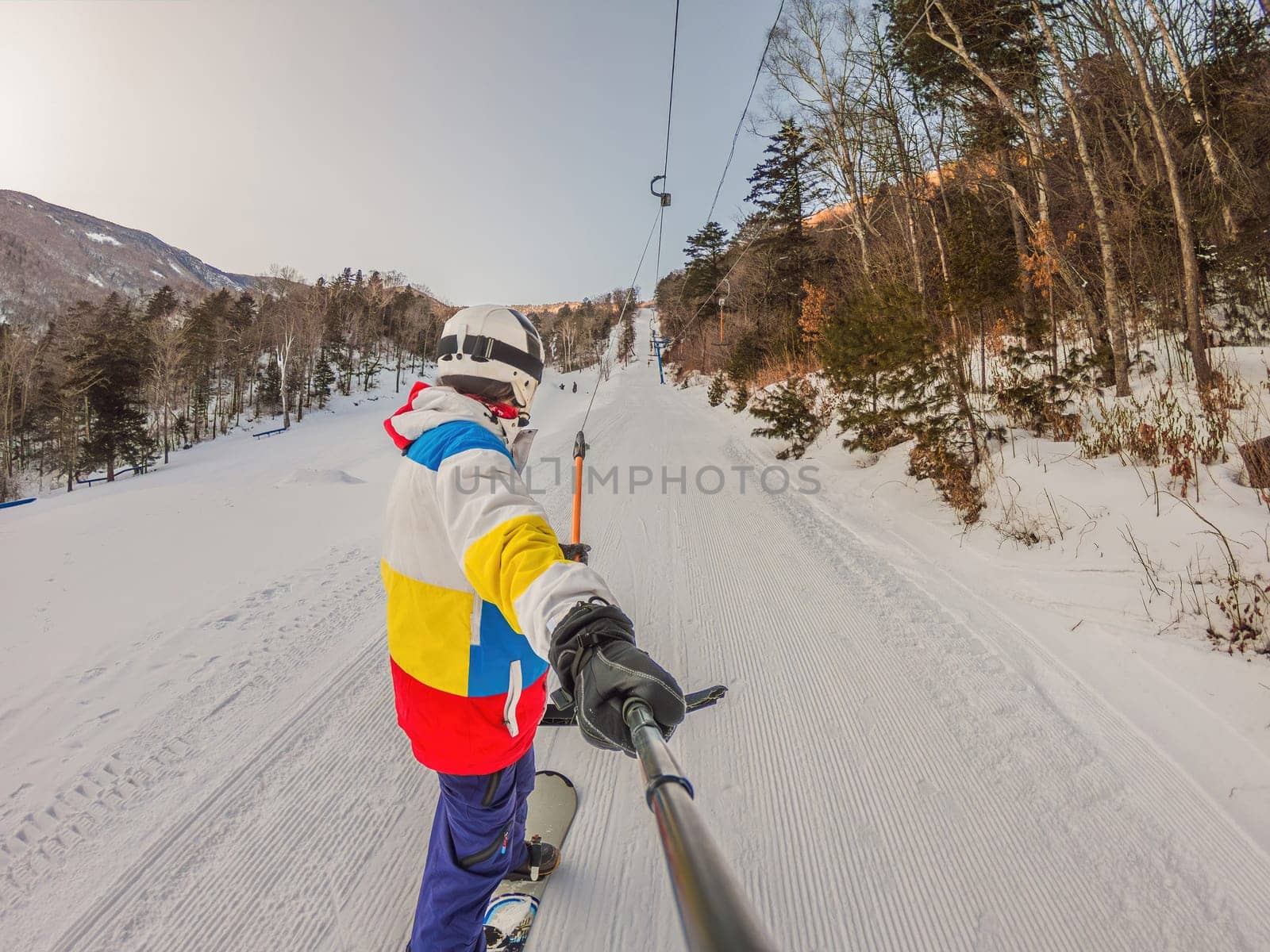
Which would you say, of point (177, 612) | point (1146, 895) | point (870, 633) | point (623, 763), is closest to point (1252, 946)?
point (1146, 895)

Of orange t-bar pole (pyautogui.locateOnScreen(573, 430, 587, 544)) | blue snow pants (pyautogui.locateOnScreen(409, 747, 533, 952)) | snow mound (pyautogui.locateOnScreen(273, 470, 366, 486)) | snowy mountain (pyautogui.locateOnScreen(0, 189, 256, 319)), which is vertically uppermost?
snowy mountain (pyautogui.locateOnScreen(0, 189, 256, 319))

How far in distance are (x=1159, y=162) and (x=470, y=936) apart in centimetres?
1128

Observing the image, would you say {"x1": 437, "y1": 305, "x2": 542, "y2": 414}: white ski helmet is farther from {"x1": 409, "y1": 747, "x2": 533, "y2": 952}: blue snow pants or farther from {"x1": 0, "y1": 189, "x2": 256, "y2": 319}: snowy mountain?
{"x1": 0, "y1": 189, "x2": 256, "y2": 319}: snowy mountain

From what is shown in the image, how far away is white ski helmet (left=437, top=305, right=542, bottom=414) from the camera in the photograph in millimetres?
1658

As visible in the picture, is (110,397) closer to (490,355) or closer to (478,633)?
(490,355)

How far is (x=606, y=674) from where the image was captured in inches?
35.1

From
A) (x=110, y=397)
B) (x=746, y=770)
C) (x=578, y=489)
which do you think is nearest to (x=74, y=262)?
(x=110, y=397)

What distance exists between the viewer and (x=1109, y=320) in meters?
6.01

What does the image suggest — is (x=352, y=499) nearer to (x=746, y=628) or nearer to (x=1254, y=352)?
(x=746, y=628)

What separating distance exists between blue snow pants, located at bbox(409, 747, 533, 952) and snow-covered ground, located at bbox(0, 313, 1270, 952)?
353mm

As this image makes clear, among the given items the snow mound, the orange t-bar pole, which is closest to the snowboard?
the orange t-bar pole

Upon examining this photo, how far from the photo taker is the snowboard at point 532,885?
1623mm

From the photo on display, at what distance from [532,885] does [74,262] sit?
192m

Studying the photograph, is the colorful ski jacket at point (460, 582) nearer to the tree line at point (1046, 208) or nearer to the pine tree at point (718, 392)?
the tree line at point (1046, 208)
